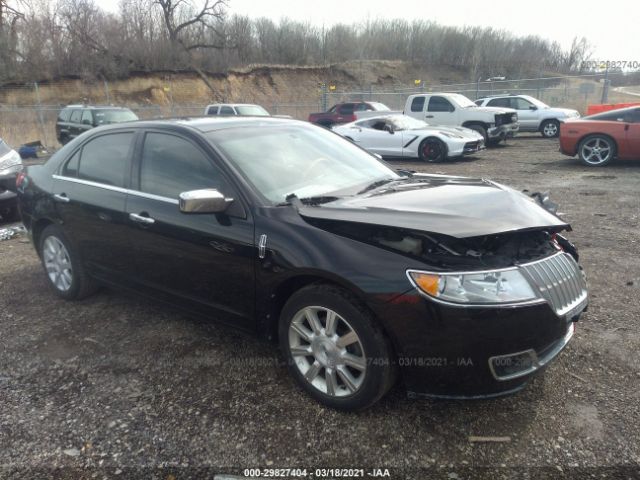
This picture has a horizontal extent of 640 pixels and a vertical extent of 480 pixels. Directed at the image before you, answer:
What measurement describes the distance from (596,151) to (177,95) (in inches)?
1098

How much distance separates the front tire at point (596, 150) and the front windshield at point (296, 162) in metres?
9.43

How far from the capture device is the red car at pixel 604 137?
10.6 m

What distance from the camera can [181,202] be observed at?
109 inches

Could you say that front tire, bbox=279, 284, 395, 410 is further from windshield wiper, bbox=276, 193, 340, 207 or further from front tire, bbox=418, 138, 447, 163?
front tire, bbox=418, 138, 447, 163

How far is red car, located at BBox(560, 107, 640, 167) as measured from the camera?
34.9ft

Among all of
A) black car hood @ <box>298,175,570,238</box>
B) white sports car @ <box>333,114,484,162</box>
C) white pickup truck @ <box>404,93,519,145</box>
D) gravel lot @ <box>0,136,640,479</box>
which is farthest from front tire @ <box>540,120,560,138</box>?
black car hood @ <box>298,175,570,238</box>

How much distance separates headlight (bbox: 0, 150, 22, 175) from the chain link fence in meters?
16.5

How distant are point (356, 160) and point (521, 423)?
223 cm

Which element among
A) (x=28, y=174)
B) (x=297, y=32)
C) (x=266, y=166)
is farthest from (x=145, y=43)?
(x=266, y=166)

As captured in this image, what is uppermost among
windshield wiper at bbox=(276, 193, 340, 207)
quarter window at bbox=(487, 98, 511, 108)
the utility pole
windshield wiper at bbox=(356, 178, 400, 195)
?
the utility pole

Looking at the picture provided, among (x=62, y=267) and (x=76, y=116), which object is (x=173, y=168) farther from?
(x=76, y=116)

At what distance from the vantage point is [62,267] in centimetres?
438

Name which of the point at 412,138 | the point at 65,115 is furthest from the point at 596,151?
the point at 65,115

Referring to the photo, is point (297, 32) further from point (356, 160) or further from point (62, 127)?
point (356, 160)
